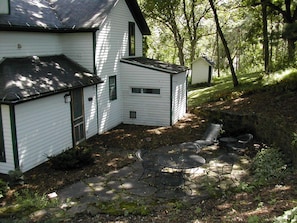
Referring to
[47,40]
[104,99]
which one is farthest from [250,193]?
[47,40]

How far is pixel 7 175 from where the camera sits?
9195 millimetres

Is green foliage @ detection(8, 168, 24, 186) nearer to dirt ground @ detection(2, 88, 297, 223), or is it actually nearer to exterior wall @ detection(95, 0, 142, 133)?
dirt ground @ detection(2, 88, 297, 223)

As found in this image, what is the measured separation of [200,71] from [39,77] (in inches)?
786

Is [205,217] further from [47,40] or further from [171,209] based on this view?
[47,40]

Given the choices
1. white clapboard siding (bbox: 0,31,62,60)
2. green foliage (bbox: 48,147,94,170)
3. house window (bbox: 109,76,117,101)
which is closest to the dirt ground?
green foliage (bbox: 48,147,94,170)

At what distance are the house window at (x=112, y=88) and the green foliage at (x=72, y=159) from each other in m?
4.73

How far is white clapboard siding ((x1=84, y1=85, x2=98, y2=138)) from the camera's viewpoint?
1270cm

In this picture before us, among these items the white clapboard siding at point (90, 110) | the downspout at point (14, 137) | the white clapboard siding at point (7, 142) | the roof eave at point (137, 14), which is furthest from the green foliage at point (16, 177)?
the roof eave at point (137, 14)

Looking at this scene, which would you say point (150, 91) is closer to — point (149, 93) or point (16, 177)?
point (149, 93)

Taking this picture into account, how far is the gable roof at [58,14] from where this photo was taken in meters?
11.2

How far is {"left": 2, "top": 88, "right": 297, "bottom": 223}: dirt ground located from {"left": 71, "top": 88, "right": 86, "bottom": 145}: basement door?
0.58 metres

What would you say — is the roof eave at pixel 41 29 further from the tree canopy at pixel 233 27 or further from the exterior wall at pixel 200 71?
the exterior wall at pixel 200 71

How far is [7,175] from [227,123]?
29.3ft

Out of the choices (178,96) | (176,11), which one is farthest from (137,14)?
(176,11)
